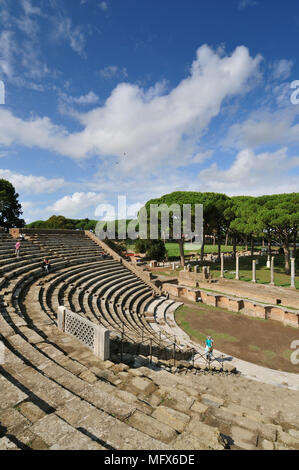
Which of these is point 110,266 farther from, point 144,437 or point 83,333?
point 144,437

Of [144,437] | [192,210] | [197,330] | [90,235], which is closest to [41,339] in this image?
[144,437]

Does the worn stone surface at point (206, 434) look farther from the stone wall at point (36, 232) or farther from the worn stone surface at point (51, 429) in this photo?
the stone wall at point (36, 232)

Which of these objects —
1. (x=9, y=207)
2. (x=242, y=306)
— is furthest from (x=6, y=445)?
(x=9, y=207)

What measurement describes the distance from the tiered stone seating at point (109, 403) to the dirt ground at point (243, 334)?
8.87 feet

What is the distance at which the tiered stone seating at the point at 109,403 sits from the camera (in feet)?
10.4

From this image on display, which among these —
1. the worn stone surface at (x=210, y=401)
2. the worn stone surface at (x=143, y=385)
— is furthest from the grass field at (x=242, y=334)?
the worn stone surface at (x=143, y=385)

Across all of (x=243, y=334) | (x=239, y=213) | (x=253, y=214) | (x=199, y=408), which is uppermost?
(x=239, y=213)

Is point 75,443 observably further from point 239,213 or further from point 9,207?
point 9,207

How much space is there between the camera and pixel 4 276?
11.8 metres

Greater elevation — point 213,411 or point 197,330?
point 213,411

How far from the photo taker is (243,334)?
14.1 meters

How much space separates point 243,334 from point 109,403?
41.4 ft

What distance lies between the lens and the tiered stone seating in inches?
125

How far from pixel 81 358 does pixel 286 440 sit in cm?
506
